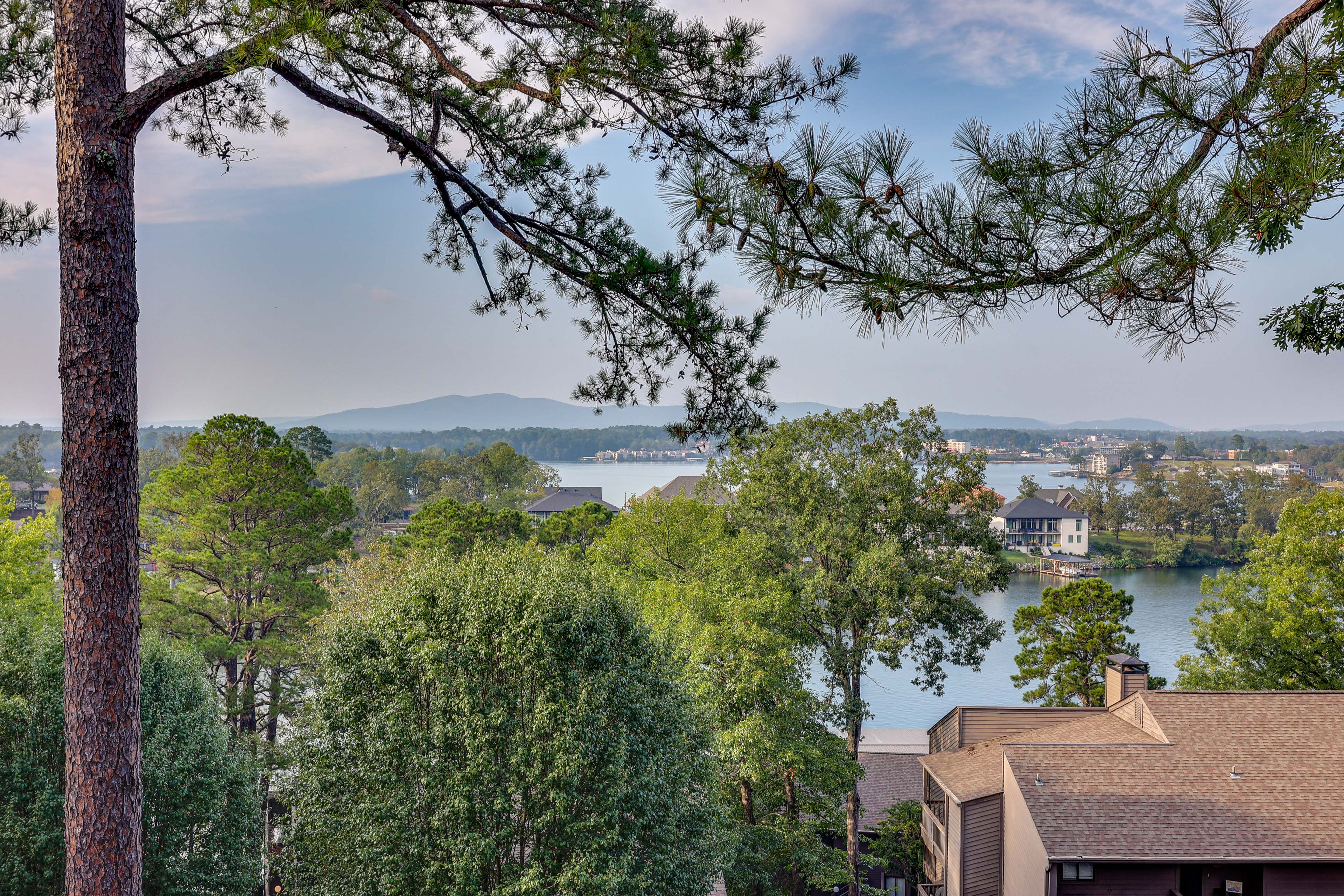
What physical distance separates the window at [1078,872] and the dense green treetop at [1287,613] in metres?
7.99

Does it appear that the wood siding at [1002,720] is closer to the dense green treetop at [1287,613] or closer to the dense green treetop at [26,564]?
the dense green treetop at [1287,613]

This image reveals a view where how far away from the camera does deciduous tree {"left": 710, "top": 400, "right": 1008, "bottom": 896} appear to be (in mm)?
15414

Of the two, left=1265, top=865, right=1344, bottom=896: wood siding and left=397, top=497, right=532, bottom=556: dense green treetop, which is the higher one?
left=397, top=497, right=532, bottom=556: dense green treetop

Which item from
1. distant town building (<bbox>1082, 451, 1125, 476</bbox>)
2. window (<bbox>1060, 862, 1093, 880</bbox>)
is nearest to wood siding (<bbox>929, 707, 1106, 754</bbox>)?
window (<bbox>1060, 862, 1093, 880</bbox>)

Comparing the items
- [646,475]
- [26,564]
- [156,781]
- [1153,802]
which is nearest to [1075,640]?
[1153,802]

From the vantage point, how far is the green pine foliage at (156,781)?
7.75 meters

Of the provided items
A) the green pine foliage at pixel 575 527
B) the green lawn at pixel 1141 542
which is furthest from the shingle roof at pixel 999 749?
the green lawn at pixel 1141 542

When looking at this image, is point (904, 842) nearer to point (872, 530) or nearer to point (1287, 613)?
point (872, 530)

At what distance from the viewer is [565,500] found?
43875mm

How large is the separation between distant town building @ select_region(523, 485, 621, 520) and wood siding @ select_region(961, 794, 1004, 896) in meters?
29.2

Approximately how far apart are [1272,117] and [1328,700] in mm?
12459

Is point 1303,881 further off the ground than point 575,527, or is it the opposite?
point 575,527

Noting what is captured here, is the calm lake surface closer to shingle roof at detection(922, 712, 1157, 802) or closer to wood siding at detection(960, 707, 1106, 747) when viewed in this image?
wood siding at detection(960, 707, 1106, 747)

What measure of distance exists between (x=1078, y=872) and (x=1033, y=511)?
36.3 m
